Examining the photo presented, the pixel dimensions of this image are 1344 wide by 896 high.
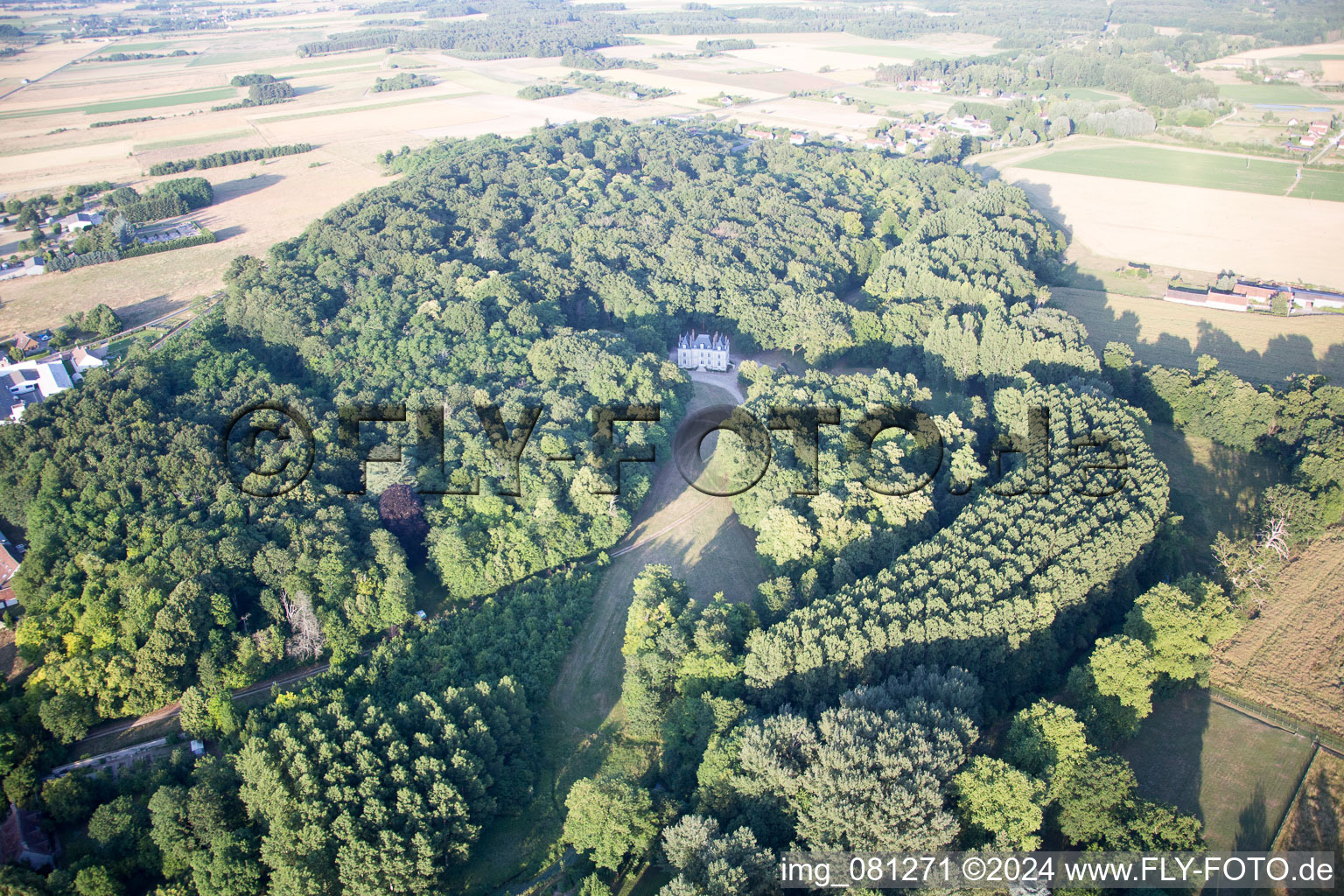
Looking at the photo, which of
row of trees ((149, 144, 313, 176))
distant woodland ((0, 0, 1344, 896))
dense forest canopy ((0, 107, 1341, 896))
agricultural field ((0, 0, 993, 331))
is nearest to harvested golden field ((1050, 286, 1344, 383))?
distant woodland ((0, 0, 1344, 896))

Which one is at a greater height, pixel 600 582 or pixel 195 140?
pixel 195 140

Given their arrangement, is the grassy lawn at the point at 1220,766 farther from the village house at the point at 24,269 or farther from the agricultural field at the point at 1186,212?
the village house at the point at 24,269

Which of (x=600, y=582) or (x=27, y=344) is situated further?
(x=27, y=344)

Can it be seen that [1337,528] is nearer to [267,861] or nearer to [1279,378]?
[1279,378]

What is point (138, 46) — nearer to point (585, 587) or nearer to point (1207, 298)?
point (585, 587)

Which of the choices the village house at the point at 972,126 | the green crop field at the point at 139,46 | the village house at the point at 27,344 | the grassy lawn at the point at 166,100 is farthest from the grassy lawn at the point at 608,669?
the green crop field at the point at 139,46

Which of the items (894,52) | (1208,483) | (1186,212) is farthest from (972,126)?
(1208,483)

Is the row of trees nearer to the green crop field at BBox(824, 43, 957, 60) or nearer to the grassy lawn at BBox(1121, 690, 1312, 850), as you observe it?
the grassy lawn at BBox(1121, 690, 1312, 850)

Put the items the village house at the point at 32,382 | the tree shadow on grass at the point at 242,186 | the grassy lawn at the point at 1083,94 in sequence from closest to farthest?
the village house at the point at 32,382 < the tree shadow on grass at the point at 242,186 < the grassy lawn at the point at 1083,94
